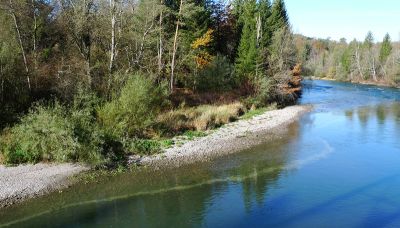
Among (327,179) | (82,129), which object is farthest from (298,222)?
(82,129)

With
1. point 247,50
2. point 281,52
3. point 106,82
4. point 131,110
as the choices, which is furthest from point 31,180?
point 281,52

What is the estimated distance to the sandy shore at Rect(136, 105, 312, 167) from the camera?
2306 cm

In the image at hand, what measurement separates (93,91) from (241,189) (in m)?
12.7

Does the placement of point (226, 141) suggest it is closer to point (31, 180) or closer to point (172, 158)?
point (172, 158)

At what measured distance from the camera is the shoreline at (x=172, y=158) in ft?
59.2

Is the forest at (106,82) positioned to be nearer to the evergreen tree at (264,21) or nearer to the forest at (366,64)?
the evergreen tree at (264,21)

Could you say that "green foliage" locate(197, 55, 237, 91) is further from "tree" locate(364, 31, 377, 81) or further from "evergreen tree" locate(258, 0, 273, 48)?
"tree" locate(364, 31, 377, 81)

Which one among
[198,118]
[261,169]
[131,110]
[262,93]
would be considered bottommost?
[261,169]

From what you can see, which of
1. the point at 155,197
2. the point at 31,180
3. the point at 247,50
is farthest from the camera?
the point at 247,50

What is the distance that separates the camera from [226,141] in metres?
27.4

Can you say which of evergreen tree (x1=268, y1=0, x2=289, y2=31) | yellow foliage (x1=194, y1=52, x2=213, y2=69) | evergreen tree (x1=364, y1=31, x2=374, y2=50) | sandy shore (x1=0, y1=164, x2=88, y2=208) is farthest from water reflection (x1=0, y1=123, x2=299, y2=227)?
evergreen tree (x1=364, y1=31, x2=374, y2=50)

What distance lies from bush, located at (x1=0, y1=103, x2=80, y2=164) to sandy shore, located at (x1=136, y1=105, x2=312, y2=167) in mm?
3957

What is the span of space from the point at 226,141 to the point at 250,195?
29.5ft

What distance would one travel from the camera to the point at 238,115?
36.9 m
